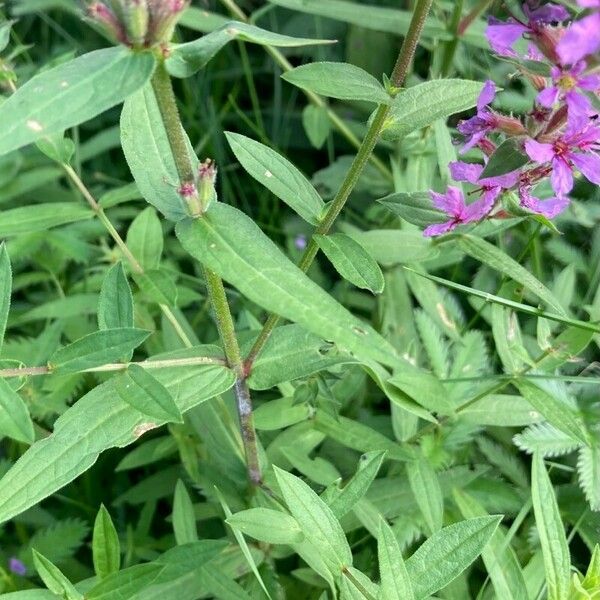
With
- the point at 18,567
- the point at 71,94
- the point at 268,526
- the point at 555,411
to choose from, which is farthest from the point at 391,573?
the point at 18,567

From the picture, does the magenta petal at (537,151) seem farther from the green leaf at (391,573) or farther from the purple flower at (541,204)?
the green leaf at (391,573)

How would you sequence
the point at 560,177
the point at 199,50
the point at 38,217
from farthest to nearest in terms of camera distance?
the point at 38,217
the point at 560,177
the point at 199,50

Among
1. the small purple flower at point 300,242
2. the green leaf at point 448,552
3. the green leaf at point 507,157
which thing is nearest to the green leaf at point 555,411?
the green leaf at point 448,552

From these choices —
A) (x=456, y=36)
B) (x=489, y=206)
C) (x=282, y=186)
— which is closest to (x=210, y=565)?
(x=282, y=186)

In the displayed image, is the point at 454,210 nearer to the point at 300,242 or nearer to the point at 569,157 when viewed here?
the point at 569,157

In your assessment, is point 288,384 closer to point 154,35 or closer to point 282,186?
point 282,186

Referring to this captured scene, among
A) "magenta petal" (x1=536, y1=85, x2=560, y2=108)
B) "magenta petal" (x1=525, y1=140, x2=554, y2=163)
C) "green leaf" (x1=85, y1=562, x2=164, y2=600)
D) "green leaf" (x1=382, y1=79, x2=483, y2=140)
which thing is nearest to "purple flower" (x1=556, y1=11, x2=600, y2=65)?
"magenta petal" (x1=536, y1=85, x2=560, y2=108)
